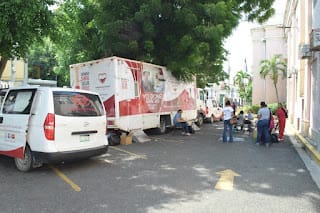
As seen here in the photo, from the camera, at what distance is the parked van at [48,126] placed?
6125 millimetres

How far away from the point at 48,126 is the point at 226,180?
12.4 feet

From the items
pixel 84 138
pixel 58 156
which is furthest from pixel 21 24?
pixel 58 156

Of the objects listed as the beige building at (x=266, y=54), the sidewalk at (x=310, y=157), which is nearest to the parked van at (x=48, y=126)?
the sidewalk at (x=310, y=157)

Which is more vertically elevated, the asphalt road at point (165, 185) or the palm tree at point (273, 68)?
the palm tree at point (273, 68)

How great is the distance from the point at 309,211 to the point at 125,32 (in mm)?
10368

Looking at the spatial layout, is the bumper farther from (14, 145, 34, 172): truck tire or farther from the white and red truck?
the white and red truck

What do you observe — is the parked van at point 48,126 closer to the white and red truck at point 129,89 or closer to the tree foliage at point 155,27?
the white and red truck at point 129,89

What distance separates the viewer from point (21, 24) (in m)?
7.76

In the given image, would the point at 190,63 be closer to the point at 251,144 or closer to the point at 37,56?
the point at 251,144

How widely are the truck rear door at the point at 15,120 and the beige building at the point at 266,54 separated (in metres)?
30.9

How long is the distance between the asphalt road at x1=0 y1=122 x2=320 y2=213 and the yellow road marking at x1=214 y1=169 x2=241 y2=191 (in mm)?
19

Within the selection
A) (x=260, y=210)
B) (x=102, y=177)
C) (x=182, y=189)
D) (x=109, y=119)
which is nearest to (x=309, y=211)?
(x=260, y=210)

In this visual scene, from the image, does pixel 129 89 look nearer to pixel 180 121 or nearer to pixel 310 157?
pixel 180 121

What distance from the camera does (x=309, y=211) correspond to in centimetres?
444
